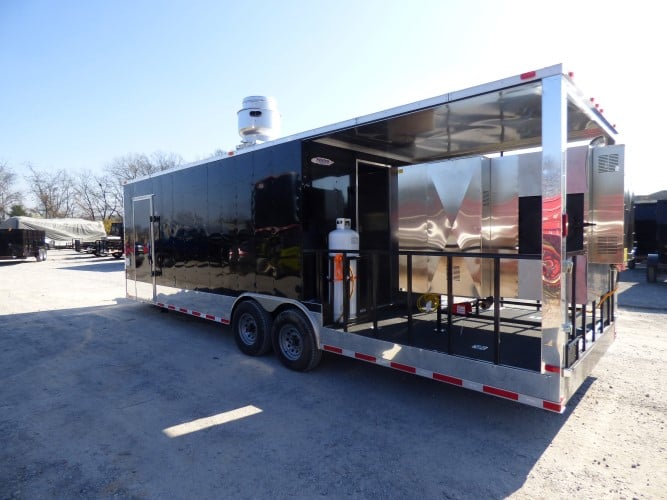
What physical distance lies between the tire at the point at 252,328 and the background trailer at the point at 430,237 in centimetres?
2

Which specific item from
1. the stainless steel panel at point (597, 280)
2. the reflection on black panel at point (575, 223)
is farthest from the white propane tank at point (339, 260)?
the stainless steel panel at point (597, 280)

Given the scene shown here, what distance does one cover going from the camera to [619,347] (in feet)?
19.7

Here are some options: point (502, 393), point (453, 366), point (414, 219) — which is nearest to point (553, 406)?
point (502, 393)

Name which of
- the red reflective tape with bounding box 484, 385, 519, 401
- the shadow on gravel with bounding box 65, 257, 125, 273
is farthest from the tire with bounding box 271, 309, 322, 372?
the shadow on gravel with bounding box 65, 257, 125, 273

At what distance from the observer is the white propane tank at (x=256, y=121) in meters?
6.77

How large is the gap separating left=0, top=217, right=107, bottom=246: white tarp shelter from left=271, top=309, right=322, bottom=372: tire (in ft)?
121

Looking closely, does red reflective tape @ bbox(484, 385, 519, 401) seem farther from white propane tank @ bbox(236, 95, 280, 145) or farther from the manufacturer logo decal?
white propane tank @ bbox(236, 95, 280, 145)

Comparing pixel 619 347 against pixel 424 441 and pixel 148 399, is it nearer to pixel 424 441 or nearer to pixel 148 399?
pixel 424 441

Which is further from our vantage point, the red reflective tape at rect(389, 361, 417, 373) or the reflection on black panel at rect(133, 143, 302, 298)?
the reflection on black panel at rect(133, 143, 302, 298)

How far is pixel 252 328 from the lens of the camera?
19.6ft

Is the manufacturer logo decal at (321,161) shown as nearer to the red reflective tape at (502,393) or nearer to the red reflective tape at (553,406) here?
the red reflective tape at (502,393)

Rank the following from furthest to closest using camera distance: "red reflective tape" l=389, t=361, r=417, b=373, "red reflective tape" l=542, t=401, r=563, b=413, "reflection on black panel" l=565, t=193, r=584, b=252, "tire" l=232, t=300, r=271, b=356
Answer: "tire" l=232, t=300, r=271, b=356 → "red reflective tape" l=389, t=361, r=417, b=373 → "reflection on black panel" l=565, t=193, r=584, b=252 → "red reflective tape" l=542, t=401, r=563, b=413

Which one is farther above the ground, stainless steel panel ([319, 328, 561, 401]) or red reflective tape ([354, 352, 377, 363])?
stainless steel panel ([319, 328, 561, 401])

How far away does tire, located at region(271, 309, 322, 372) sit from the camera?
503cm
